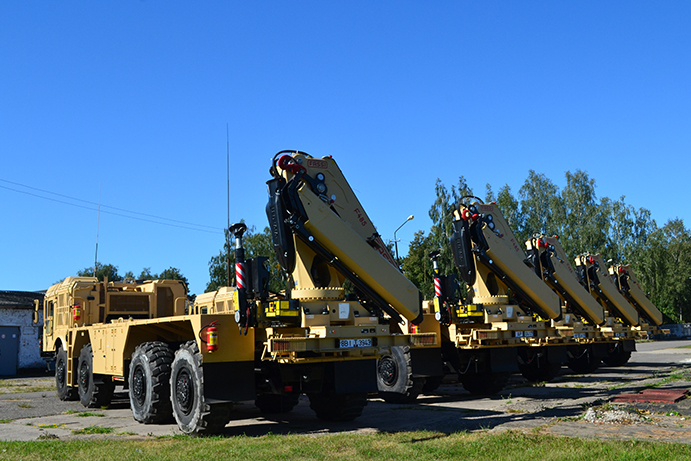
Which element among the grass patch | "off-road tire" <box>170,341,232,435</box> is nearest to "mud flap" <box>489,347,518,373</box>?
"off-road tire" <box>170,341,232,435</box>

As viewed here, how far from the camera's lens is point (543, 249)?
19.6 m

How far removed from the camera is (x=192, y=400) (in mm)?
9938

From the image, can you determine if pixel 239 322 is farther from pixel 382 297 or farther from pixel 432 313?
pixel 432 313

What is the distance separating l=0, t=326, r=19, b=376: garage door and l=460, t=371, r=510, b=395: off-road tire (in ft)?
79.1

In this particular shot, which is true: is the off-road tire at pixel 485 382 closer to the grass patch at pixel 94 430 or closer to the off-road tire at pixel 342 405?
the off-road tire at pixel 342 405

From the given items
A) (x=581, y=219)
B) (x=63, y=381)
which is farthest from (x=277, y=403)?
(x=581, y=219)

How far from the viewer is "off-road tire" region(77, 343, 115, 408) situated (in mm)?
14430

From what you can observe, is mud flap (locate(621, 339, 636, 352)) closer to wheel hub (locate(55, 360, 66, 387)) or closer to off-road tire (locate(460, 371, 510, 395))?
off-road tire (locate(460, 371, 510, 395))

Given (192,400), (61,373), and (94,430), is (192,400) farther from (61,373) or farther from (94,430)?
(61,373)

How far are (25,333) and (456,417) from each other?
1066 inches

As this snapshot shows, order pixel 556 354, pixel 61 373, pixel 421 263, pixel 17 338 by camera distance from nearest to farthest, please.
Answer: pixel 61 373
pixel 556 354
pixel 17 338
pixel 421 263

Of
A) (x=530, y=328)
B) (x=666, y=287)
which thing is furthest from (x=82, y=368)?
(x=666, y=287)

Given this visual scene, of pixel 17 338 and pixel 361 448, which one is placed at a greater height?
pixel 17 338

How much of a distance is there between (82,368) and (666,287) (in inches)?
2059
